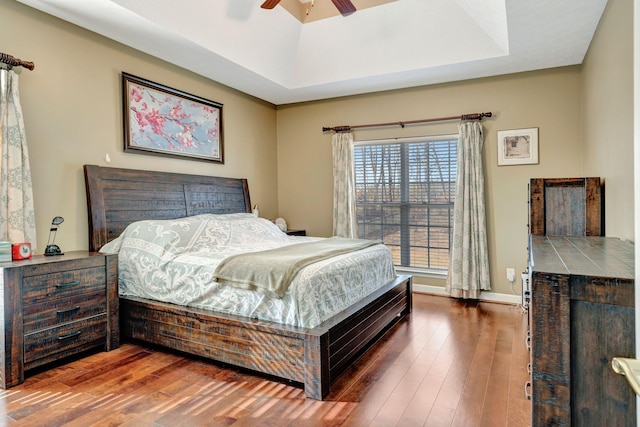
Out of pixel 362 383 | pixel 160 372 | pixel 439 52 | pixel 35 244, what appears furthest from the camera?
pixel 439 52

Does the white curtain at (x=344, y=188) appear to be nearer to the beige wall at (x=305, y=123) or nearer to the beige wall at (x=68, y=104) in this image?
the beige wall at (x=305, y=123)

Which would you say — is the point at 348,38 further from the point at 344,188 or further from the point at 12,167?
the point at 12,167

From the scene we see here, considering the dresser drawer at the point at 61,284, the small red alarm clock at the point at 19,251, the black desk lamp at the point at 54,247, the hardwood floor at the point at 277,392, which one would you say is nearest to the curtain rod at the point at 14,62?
the black desk lamp at the point at 54,247

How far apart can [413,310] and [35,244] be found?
3.43 meters

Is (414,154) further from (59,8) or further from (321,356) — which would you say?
(59,8)

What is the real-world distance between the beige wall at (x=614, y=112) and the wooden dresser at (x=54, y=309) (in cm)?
342

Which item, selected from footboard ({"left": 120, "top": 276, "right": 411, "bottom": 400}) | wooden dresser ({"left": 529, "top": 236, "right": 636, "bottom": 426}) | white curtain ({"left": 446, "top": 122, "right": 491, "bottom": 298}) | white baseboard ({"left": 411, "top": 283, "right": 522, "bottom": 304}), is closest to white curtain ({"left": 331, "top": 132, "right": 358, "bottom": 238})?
white baseboard ({"left": 411, "top": 283, "right": 522, "bottom": 304})

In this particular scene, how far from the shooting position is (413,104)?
15.7ft

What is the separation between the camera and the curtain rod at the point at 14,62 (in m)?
2.62

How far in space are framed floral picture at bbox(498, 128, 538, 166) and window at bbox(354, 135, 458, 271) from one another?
52cm

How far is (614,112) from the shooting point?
2.47 meters

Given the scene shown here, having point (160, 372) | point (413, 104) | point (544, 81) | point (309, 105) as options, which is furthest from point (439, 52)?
point (160, 372)

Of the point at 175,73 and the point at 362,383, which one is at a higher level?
the point at 175,73

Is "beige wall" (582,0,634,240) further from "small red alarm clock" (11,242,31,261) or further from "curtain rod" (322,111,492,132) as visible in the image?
"small red alarm clock" (11,242,31,261)
